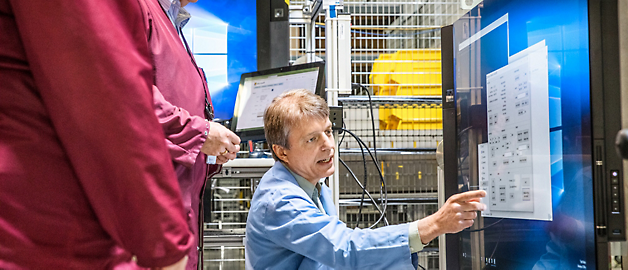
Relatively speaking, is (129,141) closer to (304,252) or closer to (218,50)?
(304,252)

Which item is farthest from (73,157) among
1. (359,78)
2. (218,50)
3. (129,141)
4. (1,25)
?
(359,78)

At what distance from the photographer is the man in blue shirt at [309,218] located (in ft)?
3.89

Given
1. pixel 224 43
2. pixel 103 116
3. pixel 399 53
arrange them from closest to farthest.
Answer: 1. pixel 103 116
2. pixel 224 43
3. pixel 399 53

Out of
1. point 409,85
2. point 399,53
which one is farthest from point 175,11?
point 399,53

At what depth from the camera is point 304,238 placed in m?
1.25

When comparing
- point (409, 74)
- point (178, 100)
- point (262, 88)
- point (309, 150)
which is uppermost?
point (409, 74)

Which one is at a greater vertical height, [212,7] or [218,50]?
[212,7]

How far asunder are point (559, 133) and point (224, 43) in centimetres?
180

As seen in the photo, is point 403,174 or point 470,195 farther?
point 403,174

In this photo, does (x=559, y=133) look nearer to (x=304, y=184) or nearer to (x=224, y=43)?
(x=304, y=184)

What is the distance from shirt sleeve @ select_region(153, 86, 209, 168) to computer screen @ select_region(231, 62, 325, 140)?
0.95m

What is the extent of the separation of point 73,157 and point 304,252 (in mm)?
780

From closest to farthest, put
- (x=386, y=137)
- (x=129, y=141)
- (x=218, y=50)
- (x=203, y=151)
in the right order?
(x=129, y=141) < (x=203, y=151) < (x=218, y=50) < (x=386, y=137)

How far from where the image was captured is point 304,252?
126 centimetres
